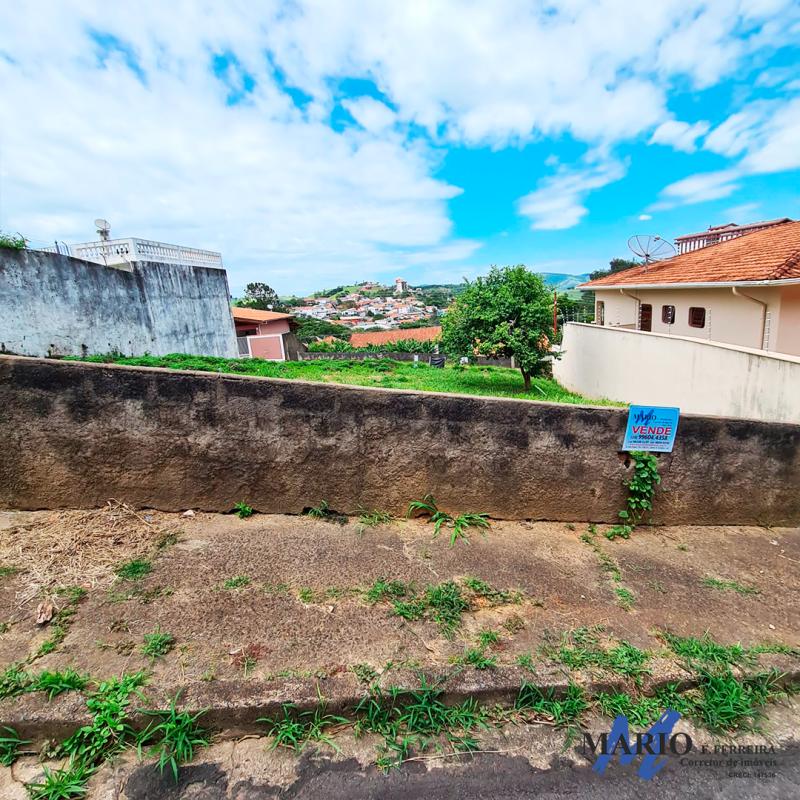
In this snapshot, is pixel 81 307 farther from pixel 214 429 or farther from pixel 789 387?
pixel 789 387

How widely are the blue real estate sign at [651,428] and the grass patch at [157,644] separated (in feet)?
10.8

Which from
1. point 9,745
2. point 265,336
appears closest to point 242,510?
point 9,745

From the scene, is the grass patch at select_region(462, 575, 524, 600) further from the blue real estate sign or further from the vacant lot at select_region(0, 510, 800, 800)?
the blue real estate sign

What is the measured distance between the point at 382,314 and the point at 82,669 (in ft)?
273

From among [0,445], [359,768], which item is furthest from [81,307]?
[359,768]

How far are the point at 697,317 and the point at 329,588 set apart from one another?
11386 millimetres

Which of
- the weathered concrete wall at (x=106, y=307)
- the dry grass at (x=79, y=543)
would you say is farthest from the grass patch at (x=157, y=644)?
the weathered concrete wall at (x=106, y=307)

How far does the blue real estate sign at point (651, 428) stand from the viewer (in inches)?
130

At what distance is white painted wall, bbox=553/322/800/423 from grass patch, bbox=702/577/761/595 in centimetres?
301

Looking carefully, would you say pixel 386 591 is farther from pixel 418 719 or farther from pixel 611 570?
pixel 611 570

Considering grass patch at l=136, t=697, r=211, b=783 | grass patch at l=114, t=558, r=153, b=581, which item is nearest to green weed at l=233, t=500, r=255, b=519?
grass patch at l=114, t=558, r=153, b=581

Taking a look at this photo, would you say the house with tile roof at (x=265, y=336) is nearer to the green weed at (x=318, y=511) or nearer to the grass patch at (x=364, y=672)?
the green weed at (x=318, y=511)

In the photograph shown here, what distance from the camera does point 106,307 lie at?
10.5 metres

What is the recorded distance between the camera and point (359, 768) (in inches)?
65.4
